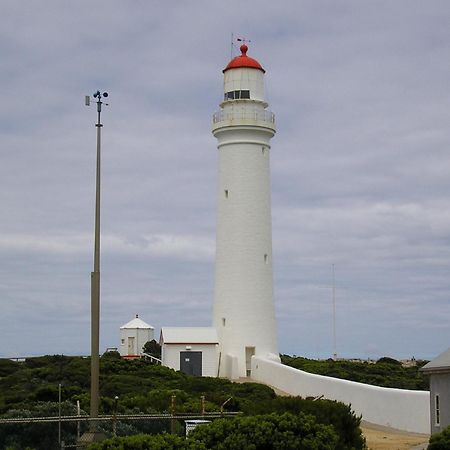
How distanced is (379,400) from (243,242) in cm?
1443

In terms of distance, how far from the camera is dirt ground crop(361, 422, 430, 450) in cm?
2107

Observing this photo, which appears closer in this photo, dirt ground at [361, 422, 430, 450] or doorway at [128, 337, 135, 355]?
dirt ground at [361, 422, 430, 450]

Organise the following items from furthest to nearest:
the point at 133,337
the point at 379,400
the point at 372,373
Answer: the point at 133,337, the point at 372,373, the point at 379,400

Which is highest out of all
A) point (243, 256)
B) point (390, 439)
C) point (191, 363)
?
point (243, 256)

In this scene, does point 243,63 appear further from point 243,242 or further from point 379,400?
point 379,400

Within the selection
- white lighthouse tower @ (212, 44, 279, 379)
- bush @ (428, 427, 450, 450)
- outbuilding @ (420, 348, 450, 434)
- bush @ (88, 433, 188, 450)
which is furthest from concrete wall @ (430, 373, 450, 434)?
white lighthouse tower @ (212, 44, 279, 379)

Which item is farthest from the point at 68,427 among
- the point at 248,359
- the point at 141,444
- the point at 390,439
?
the point at 248,359

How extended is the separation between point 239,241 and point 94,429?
73.0 feet

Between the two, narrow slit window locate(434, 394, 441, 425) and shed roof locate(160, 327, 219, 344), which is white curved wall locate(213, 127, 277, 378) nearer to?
shed roof locate(160, 327, 219, 344)

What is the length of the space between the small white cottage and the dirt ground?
82.3 ft

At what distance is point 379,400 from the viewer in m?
25.5

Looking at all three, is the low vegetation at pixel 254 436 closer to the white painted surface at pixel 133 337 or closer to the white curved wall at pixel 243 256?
the white curved wall at pixel 243 256

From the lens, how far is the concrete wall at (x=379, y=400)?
78.4 feet

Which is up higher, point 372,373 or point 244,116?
point 244,116
